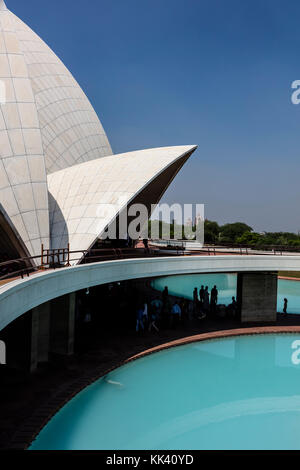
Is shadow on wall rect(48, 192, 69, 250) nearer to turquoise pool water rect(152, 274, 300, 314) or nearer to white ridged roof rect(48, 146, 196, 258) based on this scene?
white ridged roof rect(48, 146, 196, 258)

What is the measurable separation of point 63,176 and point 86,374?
941 centimetres

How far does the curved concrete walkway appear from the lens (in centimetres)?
708

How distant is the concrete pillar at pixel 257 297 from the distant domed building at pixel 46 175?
6988 millimetres

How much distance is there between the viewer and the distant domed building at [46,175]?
1140 cm

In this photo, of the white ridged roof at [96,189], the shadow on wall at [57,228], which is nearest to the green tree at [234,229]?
the white ridged roof at [96,189]

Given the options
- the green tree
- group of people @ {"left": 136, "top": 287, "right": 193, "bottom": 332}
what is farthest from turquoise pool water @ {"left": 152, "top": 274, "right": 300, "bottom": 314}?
the green tree

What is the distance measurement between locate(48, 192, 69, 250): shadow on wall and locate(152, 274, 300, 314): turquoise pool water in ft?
44.3

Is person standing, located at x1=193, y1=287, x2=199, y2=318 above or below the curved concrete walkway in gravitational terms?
below

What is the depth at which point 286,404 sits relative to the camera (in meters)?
9.85

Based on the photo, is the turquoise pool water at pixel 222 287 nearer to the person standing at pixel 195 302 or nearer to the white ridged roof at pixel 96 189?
the person standing at pixel 195 302

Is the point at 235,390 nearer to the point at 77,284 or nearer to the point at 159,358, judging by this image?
the point at 159,358

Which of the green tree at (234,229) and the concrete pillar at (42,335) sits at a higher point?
the green tree at (234,229)
